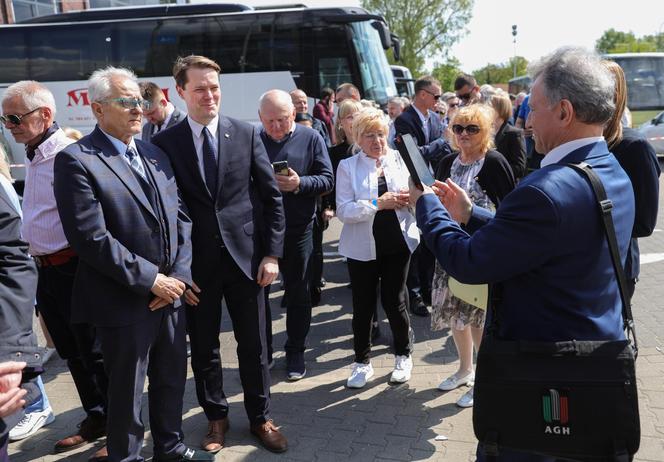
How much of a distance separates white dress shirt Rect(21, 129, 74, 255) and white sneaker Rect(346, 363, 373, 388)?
2.14m

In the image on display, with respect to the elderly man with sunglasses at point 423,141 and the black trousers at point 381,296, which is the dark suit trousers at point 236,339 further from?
the elderly man with sunglasses at point 423,141

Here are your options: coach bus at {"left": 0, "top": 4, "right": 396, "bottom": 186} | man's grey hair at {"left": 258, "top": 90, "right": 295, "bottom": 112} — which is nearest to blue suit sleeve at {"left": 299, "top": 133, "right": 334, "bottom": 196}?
man's grey hair at {"left": 258, "top": 90, "right": 295, "bottom": 112}

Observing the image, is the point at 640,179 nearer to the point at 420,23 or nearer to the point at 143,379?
the point at 143,379

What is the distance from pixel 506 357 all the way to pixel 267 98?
3.01 m

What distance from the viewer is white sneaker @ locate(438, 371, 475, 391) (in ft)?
13.4

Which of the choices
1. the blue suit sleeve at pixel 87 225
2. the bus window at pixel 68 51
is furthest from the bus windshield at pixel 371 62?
the blue suit sleeve at pixel 87 225

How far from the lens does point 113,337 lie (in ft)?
9.32

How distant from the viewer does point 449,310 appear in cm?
392

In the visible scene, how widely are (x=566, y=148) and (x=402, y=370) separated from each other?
8.86ft

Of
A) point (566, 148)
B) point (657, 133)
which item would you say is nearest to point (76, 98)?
point (566, 148)

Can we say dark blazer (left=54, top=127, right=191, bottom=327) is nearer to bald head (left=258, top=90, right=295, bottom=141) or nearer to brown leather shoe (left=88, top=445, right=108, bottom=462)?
brown leather shoe (left=88, top=445, right=108, bottom=462)

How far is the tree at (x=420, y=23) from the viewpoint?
139 feet

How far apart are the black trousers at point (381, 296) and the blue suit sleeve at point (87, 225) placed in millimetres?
1865

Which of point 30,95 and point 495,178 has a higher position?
point 30,95
